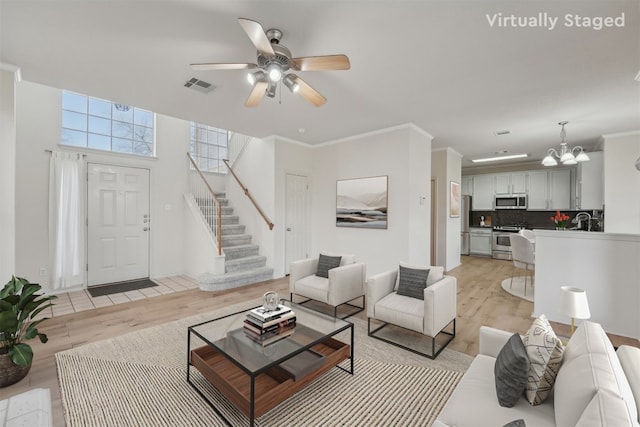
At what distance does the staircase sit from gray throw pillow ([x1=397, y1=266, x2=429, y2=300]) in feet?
9.46

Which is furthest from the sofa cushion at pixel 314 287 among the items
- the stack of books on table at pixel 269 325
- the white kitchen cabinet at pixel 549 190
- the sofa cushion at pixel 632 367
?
the white kitchen cabinet at pixel 549 190

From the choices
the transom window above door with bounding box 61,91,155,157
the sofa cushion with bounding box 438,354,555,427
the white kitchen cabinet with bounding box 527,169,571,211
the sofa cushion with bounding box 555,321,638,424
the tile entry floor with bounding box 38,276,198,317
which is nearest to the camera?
the sofa cushion with bounding box 555,321,638,424

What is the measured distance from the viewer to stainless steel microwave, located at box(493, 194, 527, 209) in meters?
7.37

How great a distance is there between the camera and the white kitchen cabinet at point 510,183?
7398mm

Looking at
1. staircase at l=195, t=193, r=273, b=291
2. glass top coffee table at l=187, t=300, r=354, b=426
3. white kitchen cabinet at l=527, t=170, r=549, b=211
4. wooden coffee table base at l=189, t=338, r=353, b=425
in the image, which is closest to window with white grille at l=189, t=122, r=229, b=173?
staircase at l=195, t=193, r=273, b=291

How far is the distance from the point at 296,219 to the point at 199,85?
3190 millimetres

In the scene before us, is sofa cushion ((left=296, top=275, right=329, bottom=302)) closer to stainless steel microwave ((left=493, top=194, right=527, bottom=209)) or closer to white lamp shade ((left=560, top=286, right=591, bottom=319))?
white lamp shade ((left=560, top=286, right=591, bottom=319))

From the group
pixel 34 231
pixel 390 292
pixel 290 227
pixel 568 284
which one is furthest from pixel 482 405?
pixel 34 231

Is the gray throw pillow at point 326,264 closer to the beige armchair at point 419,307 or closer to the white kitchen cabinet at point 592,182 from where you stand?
the beige armchair at point 419,307

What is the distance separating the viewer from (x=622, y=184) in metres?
4.71

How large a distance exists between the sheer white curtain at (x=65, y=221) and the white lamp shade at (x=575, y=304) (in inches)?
239

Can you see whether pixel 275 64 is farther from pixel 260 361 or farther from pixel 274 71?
pixel 260 361

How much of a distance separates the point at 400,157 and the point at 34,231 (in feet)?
18.7

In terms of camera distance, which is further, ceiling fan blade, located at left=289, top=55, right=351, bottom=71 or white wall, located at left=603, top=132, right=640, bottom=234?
white wall, located at left=603, top=132, right=640, bottom=234
